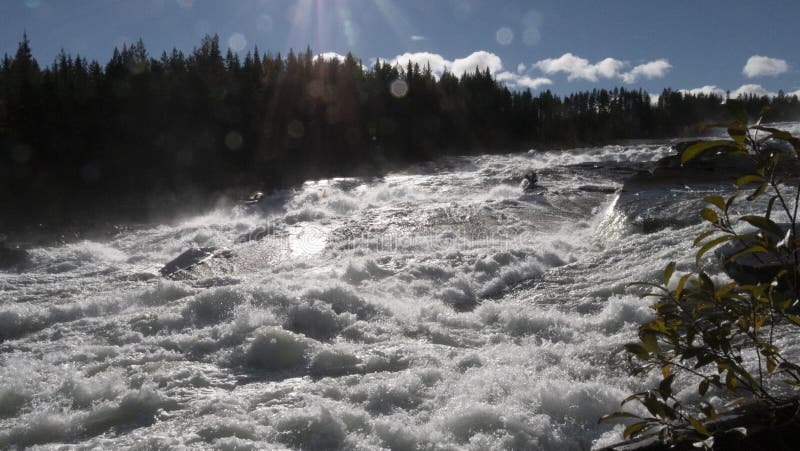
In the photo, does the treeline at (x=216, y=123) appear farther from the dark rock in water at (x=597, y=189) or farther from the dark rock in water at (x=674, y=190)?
the dark rock in water at (x=674, y=190)

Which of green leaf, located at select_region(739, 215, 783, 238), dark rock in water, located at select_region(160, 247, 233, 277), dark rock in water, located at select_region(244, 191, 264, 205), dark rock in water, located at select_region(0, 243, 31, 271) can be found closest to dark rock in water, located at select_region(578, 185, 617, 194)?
dark rock in water, located at select_region(160, 247, 233, 277)

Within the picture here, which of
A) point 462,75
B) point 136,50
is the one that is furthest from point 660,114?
point 136,50

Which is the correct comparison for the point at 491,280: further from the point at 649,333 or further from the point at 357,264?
the point at 649,333

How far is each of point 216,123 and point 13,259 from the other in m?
20.4

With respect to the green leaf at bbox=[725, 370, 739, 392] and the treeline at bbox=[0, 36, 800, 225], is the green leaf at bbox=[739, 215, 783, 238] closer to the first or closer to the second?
the green leaf at bbox=[725, 370, 739, 392]

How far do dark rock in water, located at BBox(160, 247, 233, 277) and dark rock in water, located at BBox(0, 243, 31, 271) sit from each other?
2.63 meters

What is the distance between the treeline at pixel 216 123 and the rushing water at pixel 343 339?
1185cm

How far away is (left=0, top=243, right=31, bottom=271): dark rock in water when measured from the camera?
930 cm

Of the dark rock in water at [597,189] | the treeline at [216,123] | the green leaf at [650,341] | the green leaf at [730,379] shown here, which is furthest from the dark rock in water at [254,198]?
the green leaf at [730,379]

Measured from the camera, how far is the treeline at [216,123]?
74.1 feet

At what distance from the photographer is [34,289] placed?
7887mm

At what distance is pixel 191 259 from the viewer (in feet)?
30.1

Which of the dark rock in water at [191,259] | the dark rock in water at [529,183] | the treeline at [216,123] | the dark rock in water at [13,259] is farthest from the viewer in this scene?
the treeline at [216,123]

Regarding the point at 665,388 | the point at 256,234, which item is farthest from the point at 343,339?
the point at 256,234
